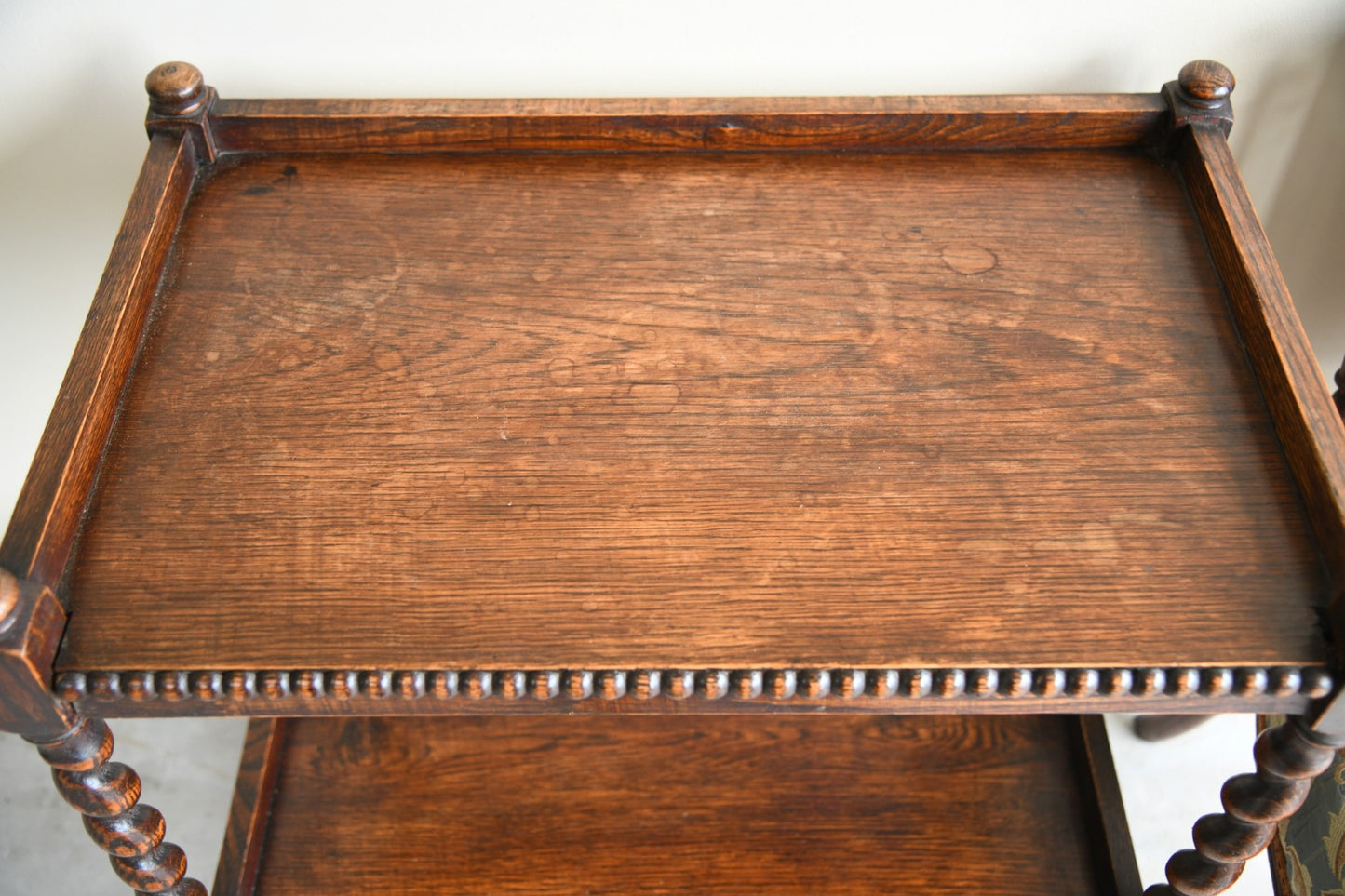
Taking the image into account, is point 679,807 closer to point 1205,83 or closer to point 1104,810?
point 1104,810

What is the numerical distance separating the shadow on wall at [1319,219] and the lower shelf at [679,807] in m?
0.55

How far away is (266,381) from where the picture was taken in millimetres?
801

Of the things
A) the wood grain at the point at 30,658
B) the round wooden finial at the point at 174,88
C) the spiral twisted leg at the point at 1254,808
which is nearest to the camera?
the wood grain at the point at 30,658

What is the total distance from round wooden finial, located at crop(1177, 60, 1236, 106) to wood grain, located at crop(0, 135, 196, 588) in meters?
0.85

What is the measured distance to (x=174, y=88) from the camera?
0.88m

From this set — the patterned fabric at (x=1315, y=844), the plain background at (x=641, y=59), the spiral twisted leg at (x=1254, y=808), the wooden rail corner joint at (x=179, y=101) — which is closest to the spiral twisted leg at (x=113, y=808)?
the wooden rail corner joint at (x=179, y=101)

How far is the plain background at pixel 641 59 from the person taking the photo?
100cm

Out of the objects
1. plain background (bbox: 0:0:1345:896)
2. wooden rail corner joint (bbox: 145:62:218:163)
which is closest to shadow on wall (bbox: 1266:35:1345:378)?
plain background (bbox: 0:0:1345:896)

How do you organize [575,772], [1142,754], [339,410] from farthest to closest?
[1142,754] → [575,772] → [339,410]

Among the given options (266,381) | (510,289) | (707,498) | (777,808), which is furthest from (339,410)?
(777,808)

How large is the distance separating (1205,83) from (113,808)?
3.36 feet

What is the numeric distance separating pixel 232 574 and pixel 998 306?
595mm

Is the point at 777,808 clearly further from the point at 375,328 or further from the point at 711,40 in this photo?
the point at 711,40

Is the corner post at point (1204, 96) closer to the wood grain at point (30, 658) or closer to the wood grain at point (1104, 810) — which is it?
the wood grain at point (1104, 810)
